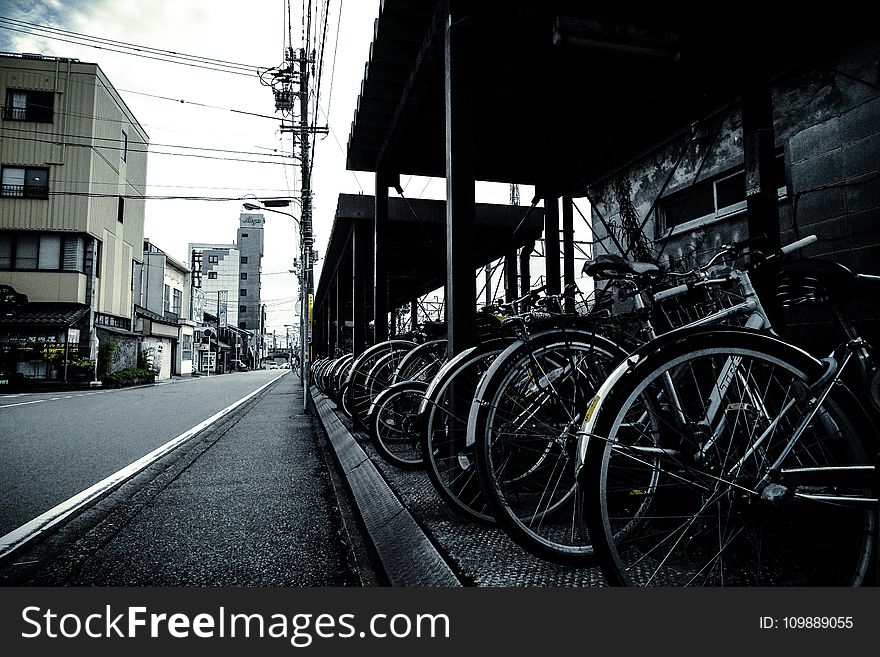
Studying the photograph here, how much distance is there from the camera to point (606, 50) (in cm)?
365

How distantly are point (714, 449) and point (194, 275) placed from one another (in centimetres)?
5133

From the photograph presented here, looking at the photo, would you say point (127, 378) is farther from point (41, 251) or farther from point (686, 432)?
point (686, 432)

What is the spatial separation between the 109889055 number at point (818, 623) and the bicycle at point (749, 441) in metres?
0.13

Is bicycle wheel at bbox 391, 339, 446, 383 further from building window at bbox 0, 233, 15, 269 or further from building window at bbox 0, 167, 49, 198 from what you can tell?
building window at bbox 0, 233, 15, 269

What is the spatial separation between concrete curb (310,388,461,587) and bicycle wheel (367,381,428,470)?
8.4 inches

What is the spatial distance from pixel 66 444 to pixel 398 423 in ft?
15.2

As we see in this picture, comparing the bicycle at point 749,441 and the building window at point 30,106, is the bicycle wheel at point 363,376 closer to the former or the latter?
the bicycle at point 749,441

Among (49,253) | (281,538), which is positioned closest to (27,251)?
(49,253)

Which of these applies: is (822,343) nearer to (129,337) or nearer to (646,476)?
(646,476)

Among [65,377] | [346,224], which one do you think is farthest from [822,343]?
[65,377]

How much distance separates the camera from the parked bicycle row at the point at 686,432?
56.9 inches

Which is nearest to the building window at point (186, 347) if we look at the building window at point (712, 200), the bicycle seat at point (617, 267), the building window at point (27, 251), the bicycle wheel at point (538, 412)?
the building window at point (27, 251)

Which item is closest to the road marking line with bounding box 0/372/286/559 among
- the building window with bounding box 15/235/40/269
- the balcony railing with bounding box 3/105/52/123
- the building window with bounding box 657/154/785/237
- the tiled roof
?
the building window with bounding box 657/154/785/237

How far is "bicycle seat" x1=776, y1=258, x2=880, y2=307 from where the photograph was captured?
64.2 inches
